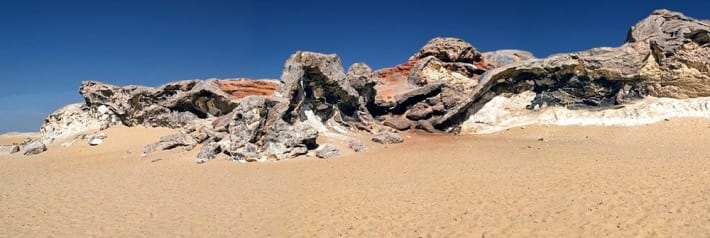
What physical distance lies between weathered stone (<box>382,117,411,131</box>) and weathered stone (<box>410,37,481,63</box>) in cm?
872

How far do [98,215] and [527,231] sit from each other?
39.2 feet

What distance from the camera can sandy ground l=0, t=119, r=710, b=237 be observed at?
1029 centimetres

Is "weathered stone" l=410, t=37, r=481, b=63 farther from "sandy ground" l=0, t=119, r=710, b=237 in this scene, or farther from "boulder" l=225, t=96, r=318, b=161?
"boulder" l=225, t=96, r=318, b=161

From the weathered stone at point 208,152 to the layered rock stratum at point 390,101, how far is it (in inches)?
3.2

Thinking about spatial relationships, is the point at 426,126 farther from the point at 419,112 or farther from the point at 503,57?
the point at 503,57

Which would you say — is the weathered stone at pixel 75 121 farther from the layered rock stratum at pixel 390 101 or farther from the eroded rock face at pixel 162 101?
the eroded rock face at pixel 162 101

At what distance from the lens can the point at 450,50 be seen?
1437 inches

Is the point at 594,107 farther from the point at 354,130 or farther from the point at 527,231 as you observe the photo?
the point at 527,231

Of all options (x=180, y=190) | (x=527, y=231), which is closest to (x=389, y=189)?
(x=527, y=231)

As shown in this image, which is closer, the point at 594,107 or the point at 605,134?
the point at 605,134

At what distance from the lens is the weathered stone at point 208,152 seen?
68.8 feet

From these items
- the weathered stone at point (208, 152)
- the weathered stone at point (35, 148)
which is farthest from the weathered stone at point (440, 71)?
the weathered stone at point (35, 148)

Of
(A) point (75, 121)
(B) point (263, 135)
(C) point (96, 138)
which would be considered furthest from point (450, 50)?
(A) point (75, 121)

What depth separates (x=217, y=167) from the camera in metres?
19.5
